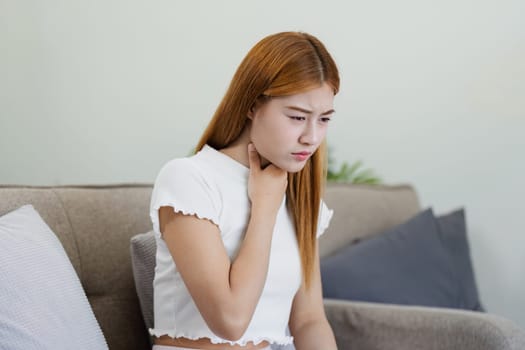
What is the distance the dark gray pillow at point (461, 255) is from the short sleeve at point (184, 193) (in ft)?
4.46

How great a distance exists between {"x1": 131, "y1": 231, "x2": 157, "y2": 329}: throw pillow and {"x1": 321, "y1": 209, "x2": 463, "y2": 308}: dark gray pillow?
0.66 meters

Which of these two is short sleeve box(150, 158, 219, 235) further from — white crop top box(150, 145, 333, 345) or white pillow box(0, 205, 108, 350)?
white pillow box(0, 205, 108, 350)

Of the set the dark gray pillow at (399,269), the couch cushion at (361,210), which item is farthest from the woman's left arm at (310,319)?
the couch cushion at (361,210)

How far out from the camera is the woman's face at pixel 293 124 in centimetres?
142

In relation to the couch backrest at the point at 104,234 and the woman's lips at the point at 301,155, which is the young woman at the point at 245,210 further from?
the couch backrest at the point at 104,234

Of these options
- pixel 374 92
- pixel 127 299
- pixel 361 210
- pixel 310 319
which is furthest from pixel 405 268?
pixel 374 92

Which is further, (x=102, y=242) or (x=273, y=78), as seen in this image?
(x=102, y=242)

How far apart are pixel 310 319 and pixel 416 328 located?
0.34m

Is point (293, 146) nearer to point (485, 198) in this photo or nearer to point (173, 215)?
point (173, 215)

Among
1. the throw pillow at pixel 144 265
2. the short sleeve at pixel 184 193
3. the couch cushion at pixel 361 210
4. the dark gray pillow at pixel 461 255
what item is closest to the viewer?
the short sleeve at pixel 184 193

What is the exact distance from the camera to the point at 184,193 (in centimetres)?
142

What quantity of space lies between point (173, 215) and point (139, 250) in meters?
0.27

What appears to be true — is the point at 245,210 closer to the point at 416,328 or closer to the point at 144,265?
the point at 144,265

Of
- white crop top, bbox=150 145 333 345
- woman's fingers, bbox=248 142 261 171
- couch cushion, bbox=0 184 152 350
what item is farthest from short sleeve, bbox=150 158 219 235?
couch cushion, bbox=0 184 152 350
